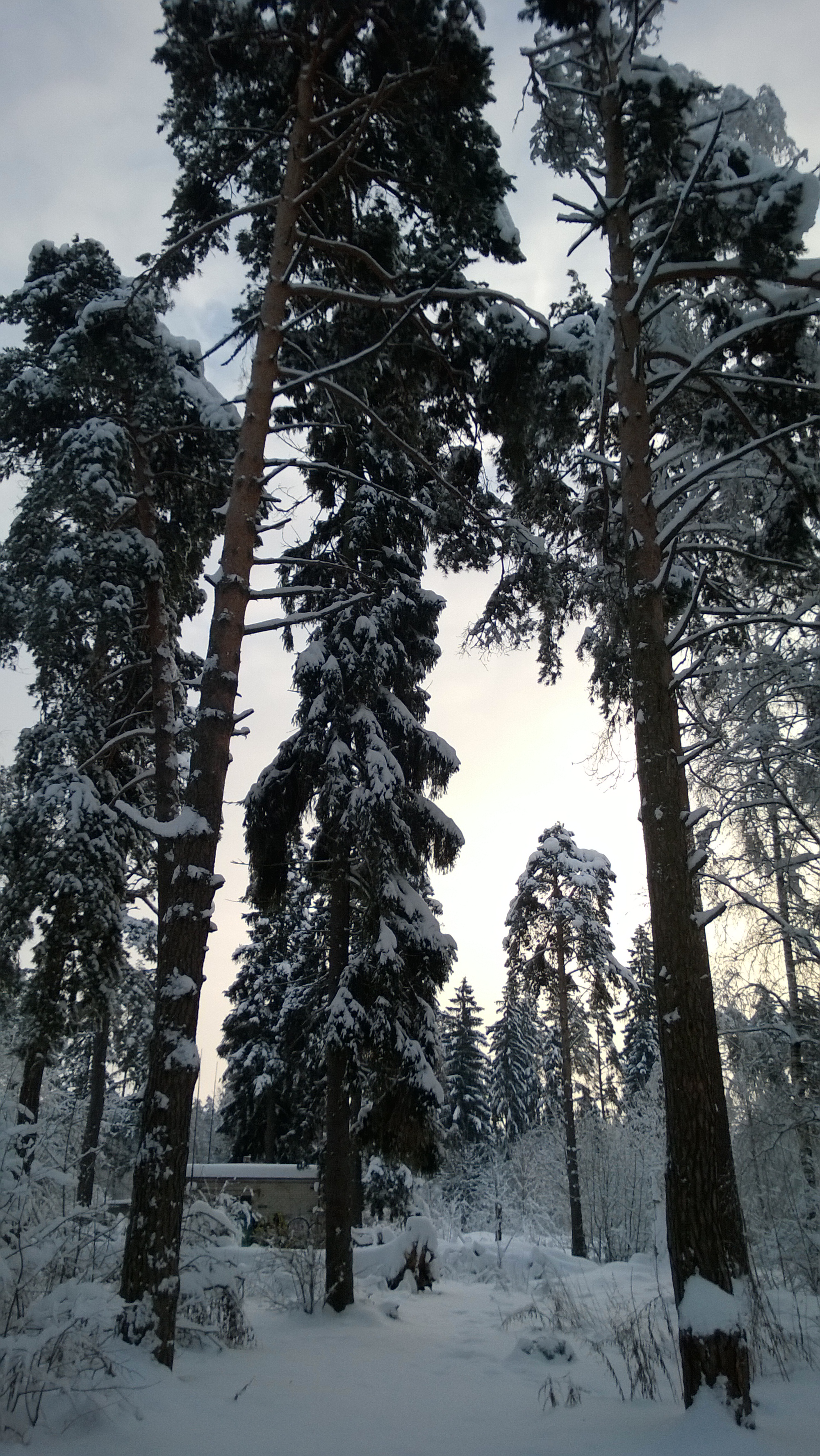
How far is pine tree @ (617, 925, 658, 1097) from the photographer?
39656mm

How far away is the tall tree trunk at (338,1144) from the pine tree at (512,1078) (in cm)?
3595

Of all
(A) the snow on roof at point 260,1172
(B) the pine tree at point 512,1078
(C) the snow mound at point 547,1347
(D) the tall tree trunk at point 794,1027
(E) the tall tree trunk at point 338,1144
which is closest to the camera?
(C) the snow mound at point 547,1347

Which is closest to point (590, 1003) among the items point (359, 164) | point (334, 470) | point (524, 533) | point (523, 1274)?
point (523, 1274)

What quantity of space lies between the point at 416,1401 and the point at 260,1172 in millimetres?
23601

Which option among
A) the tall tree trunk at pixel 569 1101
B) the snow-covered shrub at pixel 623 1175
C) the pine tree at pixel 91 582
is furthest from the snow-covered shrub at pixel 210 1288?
the tall tree trunk at pixel 569 1101

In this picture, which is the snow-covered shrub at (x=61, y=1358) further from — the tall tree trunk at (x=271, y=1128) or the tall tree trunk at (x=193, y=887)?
the tall tree trunk at (x=271, y=1128)

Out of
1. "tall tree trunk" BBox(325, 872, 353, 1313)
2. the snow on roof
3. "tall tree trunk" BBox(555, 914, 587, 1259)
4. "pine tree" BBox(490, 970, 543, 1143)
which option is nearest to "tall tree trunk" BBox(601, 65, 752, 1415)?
"tall tree trunk" BBox(325, 872, 353, 1313)

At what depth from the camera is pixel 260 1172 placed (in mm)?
26125

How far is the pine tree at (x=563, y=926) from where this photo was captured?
870 inches

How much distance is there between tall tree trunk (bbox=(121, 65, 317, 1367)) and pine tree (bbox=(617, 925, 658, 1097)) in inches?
1342

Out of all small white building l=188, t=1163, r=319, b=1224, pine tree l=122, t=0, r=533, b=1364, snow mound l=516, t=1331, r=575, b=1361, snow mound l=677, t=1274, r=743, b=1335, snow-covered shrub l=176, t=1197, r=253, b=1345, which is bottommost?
small white building l=188, t=1163, r=319, b=1224

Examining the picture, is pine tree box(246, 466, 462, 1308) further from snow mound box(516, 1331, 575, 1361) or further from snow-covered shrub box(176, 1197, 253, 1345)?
snow-covered shrub box(176, 1197, 253, 1345)

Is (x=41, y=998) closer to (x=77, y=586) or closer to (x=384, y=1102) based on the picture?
(x=384, y=1102)

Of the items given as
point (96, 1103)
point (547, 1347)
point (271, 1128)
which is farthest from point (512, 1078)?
point (547, 1347)
